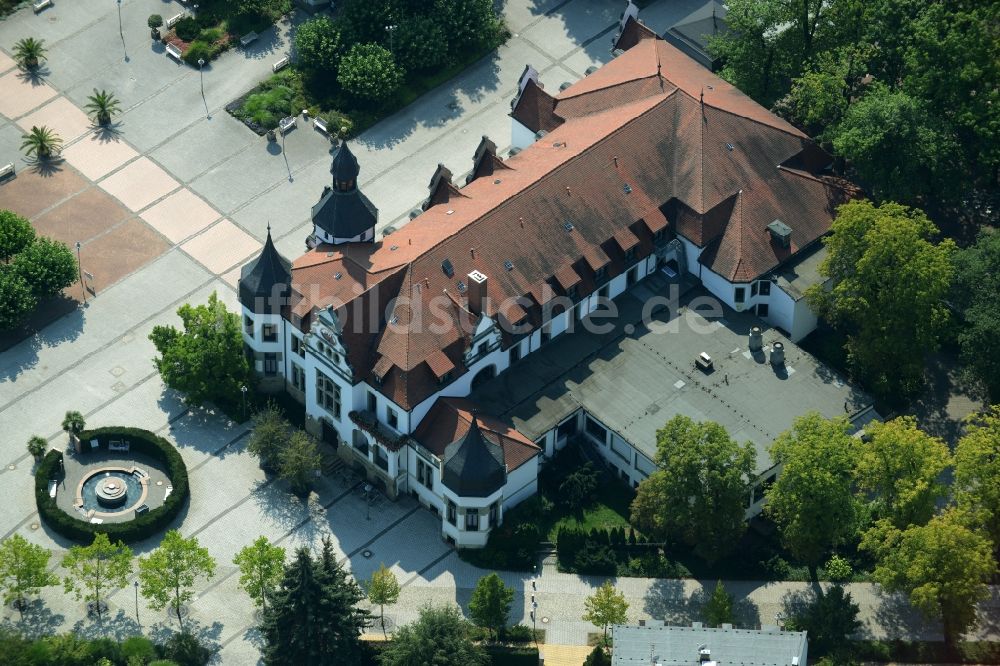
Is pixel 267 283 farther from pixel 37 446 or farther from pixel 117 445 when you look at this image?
pixel 37 446

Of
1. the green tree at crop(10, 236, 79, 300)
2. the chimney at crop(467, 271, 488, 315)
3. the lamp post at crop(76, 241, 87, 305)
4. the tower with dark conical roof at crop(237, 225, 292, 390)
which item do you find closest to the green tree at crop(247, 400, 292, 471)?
the tower with dark conical roof at crop(237, 225, 292, 390)

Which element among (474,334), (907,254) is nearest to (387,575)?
(474,334)

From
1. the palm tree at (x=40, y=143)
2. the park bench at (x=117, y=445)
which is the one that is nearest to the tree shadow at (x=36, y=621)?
the park bench at (x=117, y=445)

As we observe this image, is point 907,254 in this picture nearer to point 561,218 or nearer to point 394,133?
point 561,218

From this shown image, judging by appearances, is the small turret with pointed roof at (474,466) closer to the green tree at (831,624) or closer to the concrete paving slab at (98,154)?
the green tree at (831,624)

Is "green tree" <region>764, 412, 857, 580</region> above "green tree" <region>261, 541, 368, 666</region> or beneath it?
above

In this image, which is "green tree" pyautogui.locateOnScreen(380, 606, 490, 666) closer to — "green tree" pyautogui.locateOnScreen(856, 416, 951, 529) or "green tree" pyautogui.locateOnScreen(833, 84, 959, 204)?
"green tree" pyautogui.locateOnScreen(856, 416, 951, 529)

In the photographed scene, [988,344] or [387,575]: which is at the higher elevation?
[988,344]
